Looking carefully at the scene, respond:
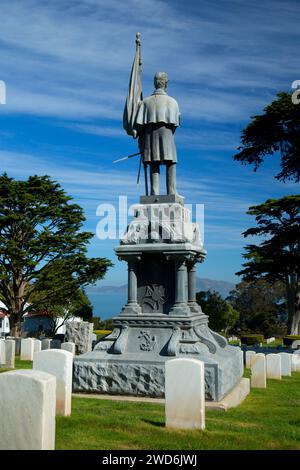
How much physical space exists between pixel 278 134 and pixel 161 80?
575 inches

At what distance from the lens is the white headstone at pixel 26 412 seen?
15.8ft

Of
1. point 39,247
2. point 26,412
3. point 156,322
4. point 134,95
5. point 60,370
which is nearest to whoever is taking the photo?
point 26,412

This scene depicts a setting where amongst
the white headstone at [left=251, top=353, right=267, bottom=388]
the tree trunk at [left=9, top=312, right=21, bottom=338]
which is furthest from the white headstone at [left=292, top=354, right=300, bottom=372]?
the tree trunk at [left=9, top=312, right=21, bottom=338]

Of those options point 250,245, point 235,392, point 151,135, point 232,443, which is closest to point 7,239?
point 250,245

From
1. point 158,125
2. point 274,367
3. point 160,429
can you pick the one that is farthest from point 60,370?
point 274,367

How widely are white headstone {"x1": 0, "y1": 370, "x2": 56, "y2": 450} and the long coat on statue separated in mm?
7073

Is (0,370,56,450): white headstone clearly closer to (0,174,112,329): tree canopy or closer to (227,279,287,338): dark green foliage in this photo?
(0,174,112,329): tree canopy

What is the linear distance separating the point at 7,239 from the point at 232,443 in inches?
909

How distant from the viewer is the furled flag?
37.3 feet

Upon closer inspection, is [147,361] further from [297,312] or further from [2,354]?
[297,312]

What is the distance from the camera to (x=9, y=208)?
91.9 ft

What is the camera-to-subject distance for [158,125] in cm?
1121
